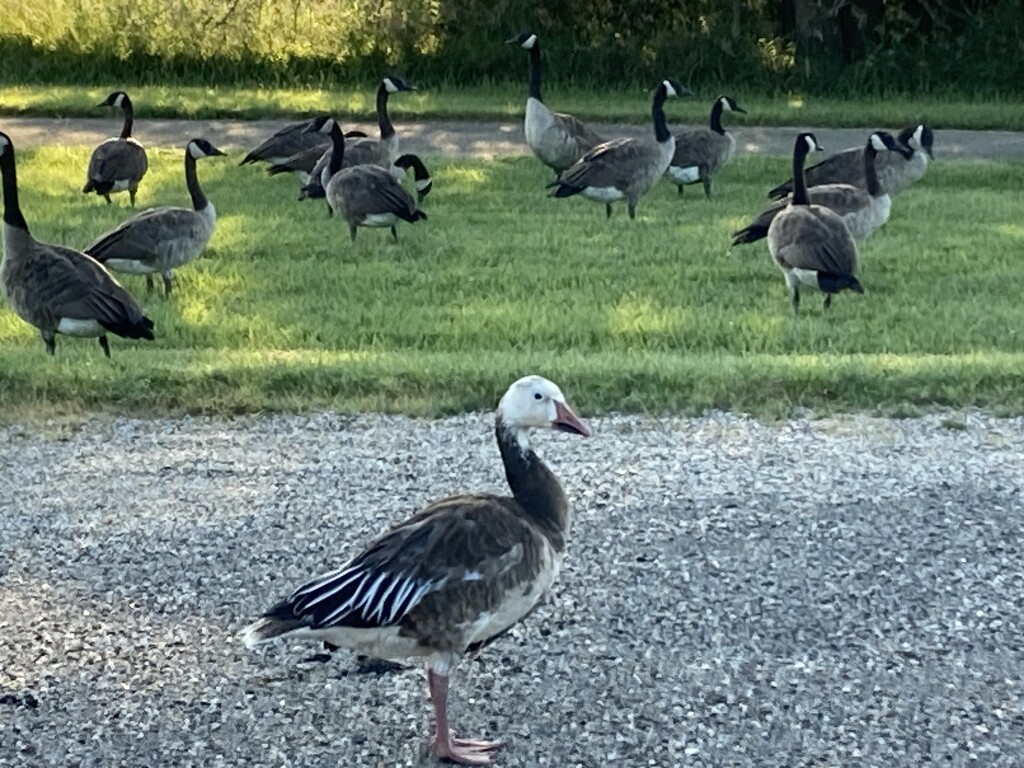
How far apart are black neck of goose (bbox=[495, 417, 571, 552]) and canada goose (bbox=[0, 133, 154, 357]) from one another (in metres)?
5.33

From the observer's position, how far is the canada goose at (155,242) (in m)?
12.4

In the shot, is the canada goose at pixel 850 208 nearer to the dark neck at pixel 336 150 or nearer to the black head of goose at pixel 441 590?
the dark neck at pixel 336 150

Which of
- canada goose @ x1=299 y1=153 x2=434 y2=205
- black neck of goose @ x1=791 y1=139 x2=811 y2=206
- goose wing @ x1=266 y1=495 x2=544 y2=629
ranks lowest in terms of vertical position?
canada goose @ x1=299 y1=153 x2=434 y2=205

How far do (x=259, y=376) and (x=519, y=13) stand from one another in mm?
17290

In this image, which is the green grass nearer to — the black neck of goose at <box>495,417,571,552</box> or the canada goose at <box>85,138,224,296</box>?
the canada goose at <box>85,138,224,296</box>

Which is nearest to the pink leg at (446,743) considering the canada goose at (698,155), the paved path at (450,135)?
the canada goose at (698,155)

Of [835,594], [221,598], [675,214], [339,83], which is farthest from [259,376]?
[339,83]

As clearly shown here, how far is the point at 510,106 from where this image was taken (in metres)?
23.1

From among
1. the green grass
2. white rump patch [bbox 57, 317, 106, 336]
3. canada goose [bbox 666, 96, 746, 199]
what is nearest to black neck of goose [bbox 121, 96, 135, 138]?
the green grass

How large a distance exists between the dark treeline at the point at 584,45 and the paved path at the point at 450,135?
116 inches

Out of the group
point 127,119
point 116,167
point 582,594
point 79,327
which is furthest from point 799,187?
point 127,119

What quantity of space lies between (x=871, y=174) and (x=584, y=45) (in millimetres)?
11741

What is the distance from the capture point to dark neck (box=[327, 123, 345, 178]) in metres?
15.9

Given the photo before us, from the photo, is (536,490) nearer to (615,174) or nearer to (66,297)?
(66,297)
